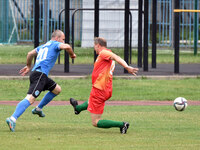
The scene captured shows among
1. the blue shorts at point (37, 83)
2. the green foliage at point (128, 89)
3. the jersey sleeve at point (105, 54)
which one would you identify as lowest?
the green foliage at point (128, 89)

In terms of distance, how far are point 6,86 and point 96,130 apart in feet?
23.9

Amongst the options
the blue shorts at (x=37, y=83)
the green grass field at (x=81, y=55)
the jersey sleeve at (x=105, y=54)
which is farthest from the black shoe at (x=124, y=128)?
the green grass field at (x=81, y=55)

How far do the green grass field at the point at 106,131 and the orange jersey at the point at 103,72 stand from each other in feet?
2.39

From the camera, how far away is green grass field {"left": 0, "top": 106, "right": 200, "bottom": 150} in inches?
312

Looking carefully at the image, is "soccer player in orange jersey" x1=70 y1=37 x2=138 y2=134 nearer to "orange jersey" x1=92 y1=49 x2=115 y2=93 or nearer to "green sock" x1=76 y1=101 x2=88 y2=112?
"orange jersey" x1=92 y1=49 x2=115 y2=93

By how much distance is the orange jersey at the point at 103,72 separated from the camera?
29.9 feet

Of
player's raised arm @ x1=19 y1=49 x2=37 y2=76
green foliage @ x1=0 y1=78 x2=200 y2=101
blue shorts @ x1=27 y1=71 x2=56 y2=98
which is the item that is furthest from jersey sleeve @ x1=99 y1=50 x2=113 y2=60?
green foliage @ x1=0 y1=78 x2=200 y2=101

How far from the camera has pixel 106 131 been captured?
31.1 ft

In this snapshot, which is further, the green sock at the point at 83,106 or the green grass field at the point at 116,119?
the green sock at the point at 83,106

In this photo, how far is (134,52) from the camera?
27516 mm

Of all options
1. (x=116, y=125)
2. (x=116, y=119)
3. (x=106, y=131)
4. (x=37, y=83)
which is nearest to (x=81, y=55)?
(x=116, y=119)

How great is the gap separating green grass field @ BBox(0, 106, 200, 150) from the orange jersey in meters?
0.73

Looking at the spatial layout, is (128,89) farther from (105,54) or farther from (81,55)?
(105,54)

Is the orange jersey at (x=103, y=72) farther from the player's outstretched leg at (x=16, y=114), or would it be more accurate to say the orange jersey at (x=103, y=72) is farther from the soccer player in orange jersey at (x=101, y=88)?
the player's outstretched leg at (x=16, y=114)
